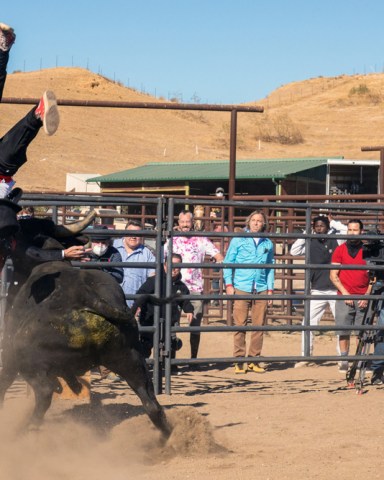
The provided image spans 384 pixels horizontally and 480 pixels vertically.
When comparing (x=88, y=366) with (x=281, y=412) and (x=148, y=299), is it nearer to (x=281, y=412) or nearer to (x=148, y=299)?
(x=148, y=299)

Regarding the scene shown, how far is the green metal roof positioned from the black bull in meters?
27.6

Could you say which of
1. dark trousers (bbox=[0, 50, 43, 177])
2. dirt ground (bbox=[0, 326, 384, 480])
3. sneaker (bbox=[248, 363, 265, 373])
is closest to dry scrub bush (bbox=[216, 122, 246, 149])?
sneaker (bbox=[248, 363, 265, 373])

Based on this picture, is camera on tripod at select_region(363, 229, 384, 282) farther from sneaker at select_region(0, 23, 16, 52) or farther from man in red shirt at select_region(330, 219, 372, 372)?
sneaker at select_region(0, 23, 16, 52)

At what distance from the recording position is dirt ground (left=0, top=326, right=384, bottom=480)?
5.81 m

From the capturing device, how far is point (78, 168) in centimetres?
4919

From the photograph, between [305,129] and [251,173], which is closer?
[251,173]

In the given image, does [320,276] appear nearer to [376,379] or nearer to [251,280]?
[251,280]

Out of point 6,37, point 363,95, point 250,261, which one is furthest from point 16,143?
point 363,95

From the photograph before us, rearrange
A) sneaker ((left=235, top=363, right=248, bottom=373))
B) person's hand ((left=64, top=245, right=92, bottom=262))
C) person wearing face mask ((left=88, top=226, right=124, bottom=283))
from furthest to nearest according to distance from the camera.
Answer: sneaker ((left=235, top=363, right=248, bottom=373)), person wearing face mask ((left=88, top=226, right=124, bottom=283)), person's hand ((left=64, top=245, right=92, bottom=262))

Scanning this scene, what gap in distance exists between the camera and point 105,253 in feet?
29.6

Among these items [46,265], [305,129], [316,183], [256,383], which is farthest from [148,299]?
[305,129]

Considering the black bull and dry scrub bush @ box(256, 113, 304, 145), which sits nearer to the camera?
the black bull

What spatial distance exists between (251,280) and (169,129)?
55.0 meters

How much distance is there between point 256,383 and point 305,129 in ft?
197
